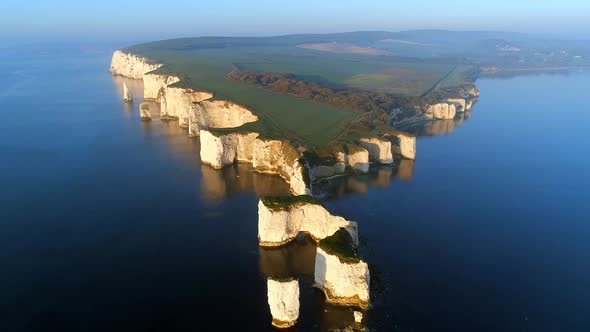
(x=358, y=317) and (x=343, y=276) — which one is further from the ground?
(x=343, y=276)

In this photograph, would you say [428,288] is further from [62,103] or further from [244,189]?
[62,103]

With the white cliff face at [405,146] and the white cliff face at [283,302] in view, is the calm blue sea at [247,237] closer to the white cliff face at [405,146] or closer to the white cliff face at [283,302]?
the white cliff face at [283,302]

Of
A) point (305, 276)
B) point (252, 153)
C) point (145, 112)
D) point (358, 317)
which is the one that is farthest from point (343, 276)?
point (145, 112)

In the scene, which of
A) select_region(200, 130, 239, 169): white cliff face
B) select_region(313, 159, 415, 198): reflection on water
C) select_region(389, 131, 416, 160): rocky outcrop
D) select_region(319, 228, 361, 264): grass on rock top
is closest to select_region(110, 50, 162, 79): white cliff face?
select_region(200, 130, 239, 169): white cliff face

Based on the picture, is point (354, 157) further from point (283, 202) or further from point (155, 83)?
point (155, 83)

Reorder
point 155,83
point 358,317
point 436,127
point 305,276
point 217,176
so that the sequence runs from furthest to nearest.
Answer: point 155,83
point 436,127
point 217,176
point 305,276
point 358,317

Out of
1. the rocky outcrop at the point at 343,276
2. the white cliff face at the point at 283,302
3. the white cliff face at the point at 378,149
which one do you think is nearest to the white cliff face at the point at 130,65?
the white cliff face at the point at 378,149

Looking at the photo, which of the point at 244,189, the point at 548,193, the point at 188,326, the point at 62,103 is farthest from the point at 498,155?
the point at 62,103
